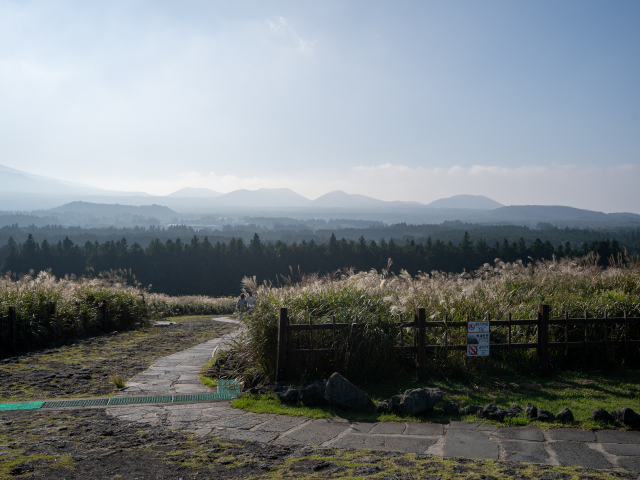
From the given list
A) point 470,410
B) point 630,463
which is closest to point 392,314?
point 470,410

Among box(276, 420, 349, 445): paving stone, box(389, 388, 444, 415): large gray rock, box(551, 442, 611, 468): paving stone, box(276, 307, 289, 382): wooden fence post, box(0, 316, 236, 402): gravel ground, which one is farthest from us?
box(0, 316, 236, 402): gravel ground

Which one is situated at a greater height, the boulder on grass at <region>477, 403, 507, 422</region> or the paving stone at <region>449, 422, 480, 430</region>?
the boulder on grass at <region>477, 403, 507, 422</region>

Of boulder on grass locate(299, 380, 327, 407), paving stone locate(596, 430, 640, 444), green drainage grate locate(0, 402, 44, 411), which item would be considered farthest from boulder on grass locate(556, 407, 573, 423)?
green drainage grate locate(0, 402, 44, 411)

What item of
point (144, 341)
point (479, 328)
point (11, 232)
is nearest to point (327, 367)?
point (479, 328)

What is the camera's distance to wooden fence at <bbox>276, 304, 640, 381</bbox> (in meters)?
6.76

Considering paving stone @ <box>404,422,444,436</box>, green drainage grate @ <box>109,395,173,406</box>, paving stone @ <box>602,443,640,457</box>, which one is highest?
paving stone @ <box>602,443,640,457</box>

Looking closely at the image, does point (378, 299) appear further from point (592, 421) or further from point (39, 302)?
point (39, 302)

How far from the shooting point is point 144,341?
12375 millimetres

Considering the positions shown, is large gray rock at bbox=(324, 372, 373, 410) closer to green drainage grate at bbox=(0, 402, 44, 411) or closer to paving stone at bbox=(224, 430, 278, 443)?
paving stone at bbox=(224, 430, 278, 443)

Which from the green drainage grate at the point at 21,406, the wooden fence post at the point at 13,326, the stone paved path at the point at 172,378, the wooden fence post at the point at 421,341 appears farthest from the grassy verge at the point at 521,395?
the wooden fence post at the point at 13,326

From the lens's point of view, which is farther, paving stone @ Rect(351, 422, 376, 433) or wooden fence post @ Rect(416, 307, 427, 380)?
wooden fence post @ Rect(416, 307, 427, 380)

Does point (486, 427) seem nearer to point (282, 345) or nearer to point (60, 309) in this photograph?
point (282, 345)

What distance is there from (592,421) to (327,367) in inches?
148

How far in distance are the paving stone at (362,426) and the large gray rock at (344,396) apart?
405 mm
